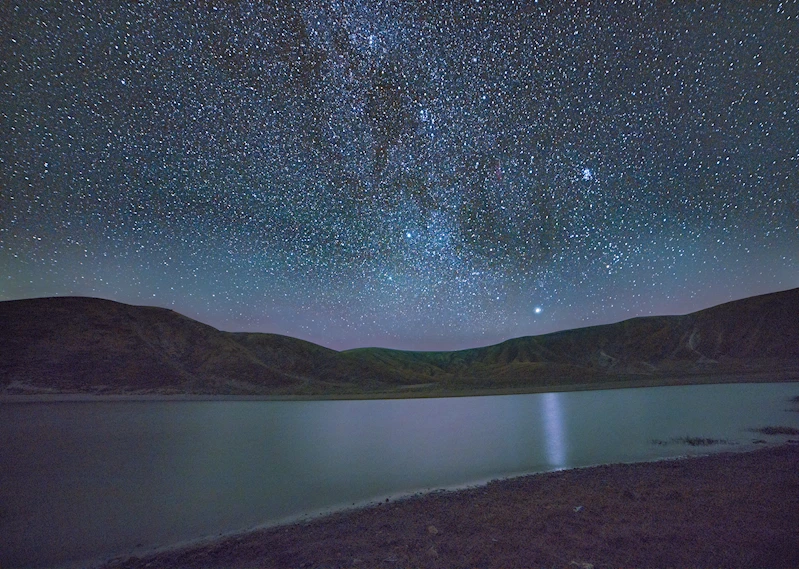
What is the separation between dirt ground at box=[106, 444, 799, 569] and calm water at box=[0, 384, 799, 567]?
6.59 feet

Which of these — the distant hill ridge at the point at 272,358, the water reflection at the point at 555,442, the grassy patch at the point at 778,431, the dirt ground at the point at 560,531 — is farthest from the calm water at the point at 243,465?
the distant hill ridge at the point at 272,358

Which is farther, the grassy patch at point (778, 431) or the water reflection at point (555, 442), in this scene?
Answer: the grassy patch at point (778, 431)

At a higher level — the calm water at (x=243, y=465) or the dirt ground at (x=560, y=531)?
the dirt ground at (x=560, y=531)

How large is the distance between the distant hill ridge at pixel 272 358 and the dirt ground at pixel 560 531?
70522 millimetres

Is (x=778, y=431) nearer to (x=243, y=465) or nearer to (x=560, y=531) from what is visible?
(x=560, y=531)

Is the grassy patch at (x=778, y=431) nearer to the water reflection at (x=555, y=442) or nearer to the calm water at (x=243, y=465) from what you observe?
the calm water at (x=243, y=465)

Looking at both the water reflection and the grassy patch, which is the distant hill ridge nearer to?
the water reflection

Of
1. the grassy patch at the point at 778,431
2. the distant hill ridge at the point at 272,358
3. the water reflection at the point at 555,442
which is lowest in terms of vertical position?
the water reflection at the point at 555,442

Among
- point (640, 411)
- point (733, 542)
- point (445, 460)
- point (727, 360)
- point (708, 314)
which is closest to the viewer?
point (733, 542)

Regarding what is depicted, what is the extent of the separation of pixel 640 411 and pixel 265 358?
94.7 metres

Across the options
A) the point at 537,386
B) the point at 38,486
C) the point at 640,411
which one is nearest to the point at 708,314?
the point at 537,386

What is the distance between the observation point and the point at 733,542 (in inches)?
226

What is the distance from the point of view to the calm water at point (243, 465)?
9227 mm

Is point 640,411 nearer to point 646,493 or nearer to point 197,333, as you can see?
point 646,493
